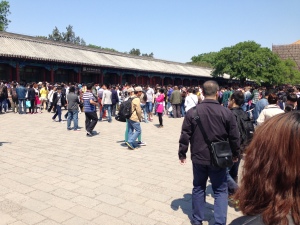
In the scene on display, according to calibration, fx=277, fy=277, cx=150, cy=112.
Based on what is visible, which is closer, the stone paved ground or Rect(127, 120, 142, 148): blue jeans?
the stone paved ground

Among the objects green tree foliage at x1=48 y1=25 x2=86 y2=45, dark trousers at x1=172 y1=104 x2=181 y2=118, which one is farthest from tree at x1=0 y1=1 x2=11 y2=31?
dark trousers at x1=172 y1=104 x2=181 y2=118

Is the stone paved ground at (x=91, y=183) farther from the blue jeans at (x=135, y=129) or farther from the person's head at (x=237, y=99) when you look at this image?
the person's head at (x=237, y=99)

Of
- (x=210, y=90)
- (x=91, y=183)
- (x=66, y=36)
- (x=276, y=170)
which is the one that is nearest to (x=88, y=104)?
(x=91, y=183)

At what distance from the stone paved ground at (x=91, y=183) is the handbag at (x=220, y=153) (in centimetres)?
93

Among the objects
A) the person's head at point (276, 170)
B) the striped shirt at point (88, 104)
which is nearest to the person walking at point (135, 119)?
the striped shirt at point (88, 104)

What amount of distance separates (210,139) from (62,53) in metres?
22.1

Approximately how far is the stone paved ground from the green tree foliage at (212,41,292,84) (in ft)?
112

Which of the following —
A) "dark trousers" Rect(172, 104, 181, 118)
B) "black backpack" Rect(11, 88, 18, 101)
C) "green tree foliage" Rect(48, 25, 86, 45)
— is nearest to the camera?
"black backpack" Rect(11, 88, 18, 101)

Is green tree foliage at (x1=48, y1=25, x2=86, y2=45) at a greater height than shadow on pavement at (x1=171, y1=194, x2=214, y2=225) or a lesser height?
greater

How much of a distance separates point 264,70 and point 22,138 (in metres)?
38.2

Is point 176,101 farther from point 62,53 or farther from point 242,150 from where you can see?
point 62,53

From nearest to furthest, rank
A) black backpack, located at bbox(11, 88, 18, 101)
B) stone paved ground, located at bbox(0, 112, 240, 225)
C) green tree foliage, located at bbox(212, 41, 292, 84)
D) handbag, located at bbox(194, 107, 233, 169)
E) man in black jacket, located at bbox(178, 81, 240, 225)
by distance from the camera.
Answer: handbag, located at bbox(194, 107, 233, 169), man in black jacket, located at bbox(178, 81, 240, 225), stone paved ground, located at bbox(0, 112, 240, 225), black backpack, located at bbox(11, 88, 18, 101), green tree foliage, located at bbox(212, 41, 292, 84)

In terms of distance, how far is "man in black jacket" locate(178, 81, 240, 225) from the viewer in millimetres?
3158

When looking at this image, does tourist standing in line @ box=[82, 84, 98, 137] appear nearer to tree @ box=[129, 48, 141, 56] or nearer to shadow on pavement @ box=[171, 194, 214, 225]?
shadow on pavement @ box=[171, 194, 214, 225]
